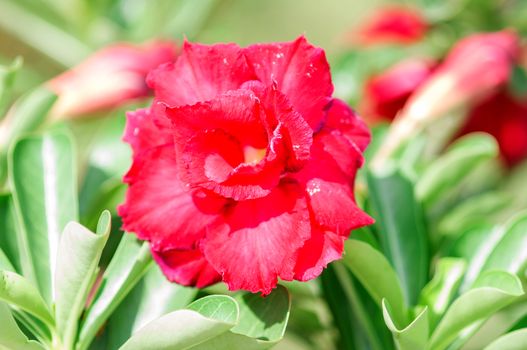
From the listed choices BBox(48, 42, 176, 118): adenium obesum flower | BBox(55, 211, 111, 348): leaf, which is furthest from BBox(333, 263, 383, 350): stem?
BBox(48, 42, 176, 118): adenium obesum flower

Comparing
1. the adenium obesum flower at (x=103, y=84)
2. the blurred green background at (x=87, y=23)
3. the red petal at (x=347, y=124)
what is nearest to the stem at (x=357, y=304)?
the red petal at (x=347, y=124)

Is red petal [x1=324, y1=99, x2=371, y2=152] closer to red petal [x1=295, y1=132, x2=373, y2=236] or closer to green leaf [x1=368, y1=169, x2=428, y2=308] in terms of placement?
red petal [x1=295, y1=132, x2=373, y2=236]

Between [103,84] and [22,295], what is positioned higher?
[103,84]

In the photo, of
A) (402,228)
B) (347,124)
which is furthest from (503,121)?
(347,124)

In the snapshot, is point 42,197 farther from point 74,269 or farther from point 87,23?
point 87,23

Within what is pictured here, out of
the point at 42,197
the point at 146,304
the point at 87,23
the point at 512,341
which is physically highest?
the point at 87,23

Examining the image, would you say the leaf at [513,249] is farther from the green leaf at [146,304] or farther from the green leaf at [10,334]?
the green leaf at [10,334]
